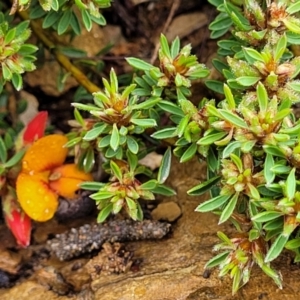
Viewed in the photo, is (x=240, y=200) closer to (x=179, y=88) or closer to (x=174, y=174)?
(x=179, y=88)

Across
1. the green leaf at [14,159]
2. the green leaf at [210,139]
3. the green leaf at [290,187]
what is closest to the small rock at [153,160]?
the green leaf at [14,159]

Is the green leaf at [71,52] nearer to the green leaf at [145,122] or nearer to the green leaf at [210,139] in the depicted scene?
the green leaf at [145,122]

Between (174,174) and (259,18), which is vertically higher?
(259,18)

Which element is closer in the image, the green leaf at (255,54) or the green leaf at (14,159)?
the green leaf at (255,54)

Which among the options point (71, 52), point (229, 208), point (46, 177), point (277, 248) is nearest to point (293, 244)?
point (277, 248)

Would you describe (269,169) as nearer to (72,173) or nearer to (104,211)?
(104,211)

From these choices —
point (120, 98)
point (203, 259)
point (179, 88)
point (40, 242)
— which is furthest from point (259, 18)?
point (40, 242)

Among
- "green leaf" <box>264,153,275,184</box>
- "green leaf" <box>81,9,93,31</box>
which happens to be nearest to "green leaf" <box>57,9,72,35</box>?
"green leaf" <box>81,9,93,31</box>
